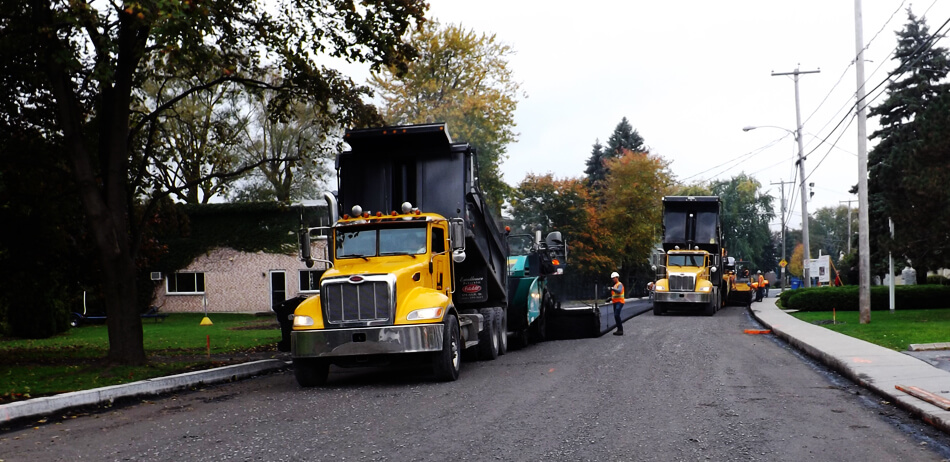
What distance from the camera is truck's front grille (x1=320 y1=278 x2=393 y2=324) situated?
13641mm

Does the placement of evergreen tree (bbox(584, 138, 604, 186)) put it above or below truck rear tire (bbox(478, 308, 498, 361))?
above

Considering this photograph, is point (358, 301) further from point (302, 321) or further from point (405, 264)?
point (405, 264)

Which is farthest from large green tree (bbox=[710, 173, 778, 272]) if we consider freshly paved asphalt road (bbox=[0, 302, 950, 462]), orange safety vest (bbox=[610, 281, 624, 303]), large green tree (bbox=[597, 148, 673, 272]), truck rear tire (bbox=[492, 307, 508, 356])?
freshly paved asphalt road (bbox=[0, 302, 950, 462])

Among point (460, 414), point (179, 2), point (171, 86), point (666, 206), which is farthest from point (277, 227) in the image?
point (460, 414)

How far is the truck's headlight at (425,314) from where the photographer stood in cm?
1369

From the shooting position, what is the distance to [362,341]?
13555 mm

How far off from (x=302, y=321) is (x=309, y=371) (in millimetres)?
765

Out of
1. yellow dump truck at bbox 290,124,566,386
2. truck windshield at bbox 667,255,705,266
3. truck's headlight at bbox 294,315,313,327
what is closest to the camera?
yellow dump truck at bbox 290,124,566,386

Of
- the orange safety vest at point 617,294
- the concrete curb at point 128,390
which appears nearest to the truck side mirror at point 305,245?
the concrete curb at point 128,390

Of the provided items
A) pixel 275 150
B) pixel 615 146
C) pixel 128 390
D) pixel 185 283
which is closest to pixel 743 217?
pixel 615 146

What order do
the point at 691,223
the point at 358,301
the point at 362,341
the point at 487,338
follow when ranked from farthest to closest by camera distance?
1. the point at 691,223
2. the point at 487,338
3. the point at 358,301
4. the point at 362,341

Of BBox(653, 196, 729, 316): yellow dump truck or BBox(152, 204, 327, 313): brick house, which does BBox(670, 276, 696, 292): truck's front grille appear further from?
BBox(152, 204, 327, 313): brick house

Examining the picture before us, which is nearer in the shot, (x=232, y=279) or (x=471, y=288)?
(x=471, y=288)

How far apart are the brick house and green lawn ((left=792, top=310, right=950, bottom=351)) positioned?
24.6 m
